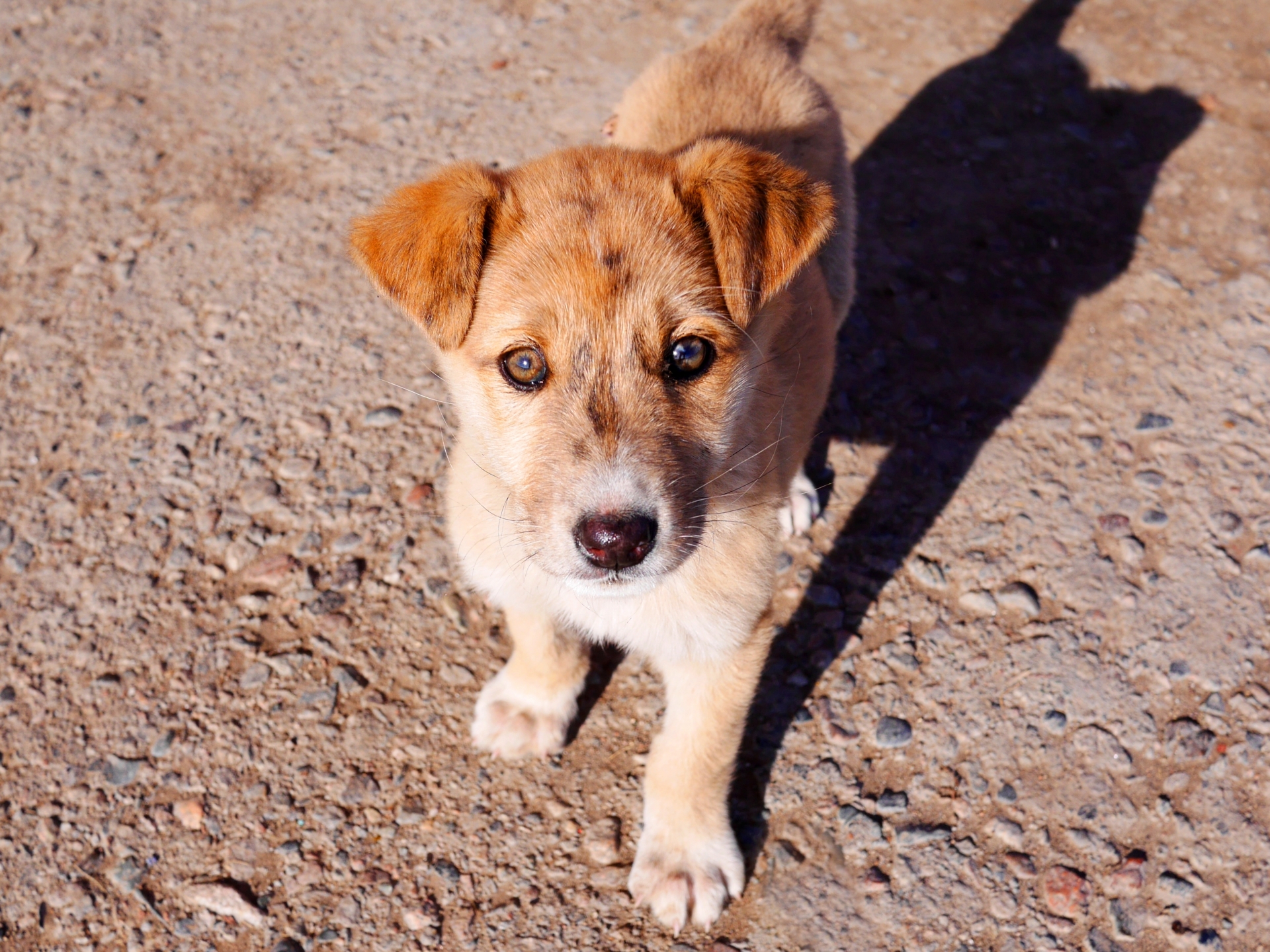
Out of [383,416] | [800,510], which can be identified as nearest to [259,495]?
[383,416]

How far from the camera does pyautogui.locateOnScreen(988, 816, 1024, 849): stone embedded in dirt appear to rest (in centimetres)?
310

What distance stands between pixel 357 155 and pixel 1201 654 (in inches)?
181

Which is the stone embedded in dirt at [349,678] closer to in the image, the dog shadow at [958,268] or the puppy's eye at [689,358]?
the dog shadow at [958,268]

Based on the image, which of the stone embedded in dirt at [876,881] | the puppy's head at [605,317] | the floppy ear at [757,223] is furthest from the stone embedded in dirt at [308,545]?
the stone embedded in dirt at [876,881]

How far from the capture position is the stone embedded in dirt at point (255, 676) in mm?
3475

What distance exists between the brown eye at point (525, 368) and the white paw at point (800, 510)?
160 centimetres

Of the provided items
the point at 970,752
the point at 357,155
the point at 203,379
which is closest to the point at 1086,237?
the point at 970,752

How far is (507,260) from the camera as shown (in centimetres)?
256

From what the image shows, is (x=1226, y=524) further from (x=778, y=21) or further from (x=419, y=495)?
(x=419, y=495)

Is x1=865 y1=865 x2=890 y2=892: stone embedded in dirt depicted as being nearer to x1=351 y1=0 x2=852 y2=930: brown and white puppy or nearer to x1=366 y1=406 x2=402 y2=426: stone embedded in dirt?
x1=351 y1=0 x2=852 y2=930: brown and white puppy

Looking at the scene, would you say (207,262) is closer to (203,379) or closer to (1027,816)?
(203,379)

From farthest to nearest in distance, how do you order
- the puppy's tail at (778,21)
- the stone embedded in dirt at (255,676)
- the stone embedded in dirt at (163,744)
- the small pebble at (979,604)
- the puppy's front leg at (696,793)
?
the puppy's tail at (778,21), the small pebble at (979,604), the stone embedded in dirt at (255,676), the stone embedded in dirt at (163,744), the puppy's front leg at (696,793)

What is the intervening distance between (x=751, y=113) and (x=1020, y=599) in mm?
2051

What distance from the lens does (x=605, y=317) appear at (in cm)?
243
